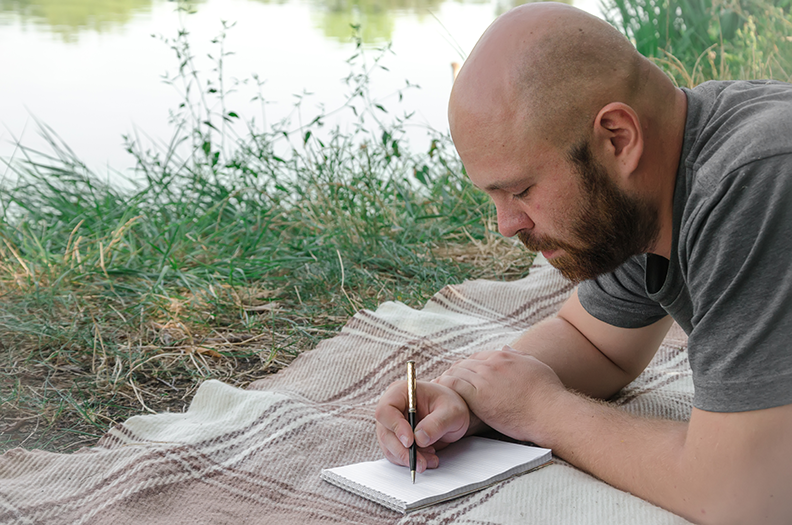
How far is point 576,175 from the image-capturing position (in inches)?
60.3

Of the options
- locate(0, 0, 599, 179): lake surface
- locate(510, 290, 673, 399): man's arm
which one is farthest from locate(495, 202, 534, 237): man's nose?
locate(0, 0, 599, 179): lake surface

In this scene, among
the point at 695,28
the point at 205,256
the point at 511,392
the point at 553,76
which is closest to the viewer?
the point at 553,76

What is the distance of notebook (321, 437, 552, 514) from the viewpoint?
153 centimetres

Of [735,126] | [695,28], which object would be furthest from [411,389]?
[695,28]

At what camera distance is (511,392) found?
1.72 metres

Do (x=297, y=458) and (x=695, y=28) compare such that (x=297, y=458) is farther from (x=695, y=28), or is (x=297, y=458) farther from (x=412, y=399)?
(x=695, y=28)

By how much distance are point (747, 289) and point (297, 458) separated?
111 centimetres

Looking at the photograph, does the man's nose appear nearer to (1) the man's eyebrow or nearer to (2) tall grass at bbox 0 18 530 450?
(1) the man's eyebrow

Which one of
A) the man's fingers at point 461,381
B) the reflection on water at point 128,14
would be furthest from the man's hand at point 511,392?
the reflection on water at point 128,14

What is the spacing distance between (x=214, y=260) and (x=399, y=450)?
2.02m

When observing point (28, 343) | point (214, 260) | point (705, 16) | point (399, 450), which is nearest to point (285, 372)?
point (399, 450)

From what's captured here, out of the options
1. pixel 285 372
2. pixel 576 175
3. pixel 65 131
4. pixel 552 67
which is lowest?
pixel 65 131

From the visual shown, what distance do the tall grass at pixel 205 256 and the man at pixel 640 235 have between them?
3.63 feet

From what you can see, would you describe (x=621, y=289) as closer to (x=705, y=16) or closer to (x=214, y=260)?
(x=214, y=260)
